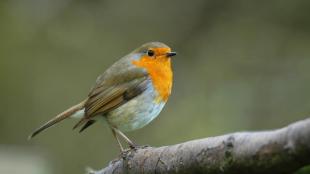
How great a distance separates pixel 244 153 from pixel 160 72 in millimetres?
2942

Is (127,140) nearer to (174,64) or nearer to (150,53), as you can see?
(150,53)

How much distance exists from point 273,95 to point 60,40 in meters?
3.67

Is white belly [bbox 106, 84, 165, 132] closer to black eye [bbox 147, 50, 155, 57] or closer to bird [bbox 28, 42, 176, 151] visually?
bird [bbox 28, 42, 176, 151]

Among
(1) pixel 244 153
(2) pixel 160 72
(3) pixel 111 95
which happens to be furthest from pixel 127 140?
(1) pixel 244 153

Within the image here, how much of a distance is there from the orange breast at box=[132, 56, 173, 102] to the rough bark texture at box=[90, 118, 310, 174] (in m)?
1.97

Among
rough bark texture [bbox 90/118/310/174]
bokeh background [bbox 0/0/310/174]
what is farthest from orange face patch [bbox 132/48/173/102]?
rough bark texture [bbox 90/118/310/174]

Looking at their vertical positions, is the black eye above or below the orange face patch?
above

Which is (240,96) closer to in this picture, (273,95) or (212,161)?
(273,95)

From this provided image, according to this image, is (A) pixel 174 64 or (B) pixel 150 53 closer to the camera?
(B) pixel 150 53

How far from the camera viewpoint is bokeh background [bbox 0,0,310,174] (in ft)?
20.7

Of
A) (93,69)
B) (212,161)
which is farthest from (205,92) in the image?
(212,161)

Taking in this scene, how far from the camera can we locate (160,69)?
511cm

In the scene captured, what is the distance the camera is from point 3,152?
18.0 ft

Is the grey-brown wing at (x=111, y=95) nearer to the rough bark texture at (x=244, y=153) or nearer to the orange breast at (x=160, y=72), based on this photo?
the orange breast at (x=160, y=72)
